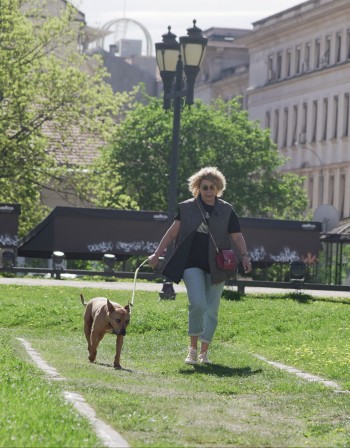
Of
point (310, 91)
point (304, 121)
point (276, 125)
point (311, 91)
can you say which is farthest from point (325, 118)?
point (276, 125)

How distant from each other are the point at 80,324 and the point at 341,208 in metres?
65.7

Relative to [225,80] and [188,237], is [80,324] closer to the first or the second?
[188,237]

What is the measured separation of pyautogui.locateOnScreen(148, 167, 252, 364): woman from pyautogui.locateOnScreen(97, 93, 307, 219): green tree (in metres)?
57.0

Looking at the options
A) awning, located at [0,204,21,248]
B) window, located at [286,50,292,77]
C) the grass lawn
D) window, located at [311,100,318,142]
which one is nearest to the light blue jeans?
the grass lawn

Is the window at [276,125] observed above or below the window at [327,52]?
below

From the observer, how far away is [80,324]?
79.4ft

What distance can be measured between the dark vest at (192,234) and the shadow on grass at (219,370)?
848 millimetres

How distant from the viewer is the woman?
17781 millimetres

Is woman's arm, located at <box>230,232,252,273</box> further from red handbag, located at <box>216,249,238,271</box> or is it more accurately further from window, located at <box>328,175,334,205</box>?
window, located at <box>328,175,334,205</box>

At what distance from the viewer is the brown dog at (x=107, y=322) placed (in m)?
17.1

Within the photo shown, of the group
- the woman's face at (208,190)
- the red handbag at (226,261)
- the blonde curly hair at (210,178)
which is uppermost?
the blonde curly hair at (210,178)

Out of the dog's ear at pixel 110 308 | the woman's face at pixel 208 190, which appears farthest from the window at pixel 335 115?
the dog's ear at pixel 110 308

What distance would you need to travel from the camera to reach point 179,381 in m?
15.7

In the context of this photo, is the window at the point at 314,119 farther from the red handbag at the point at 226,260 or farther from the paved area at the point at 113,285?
the red handbag at the point at 226,260
